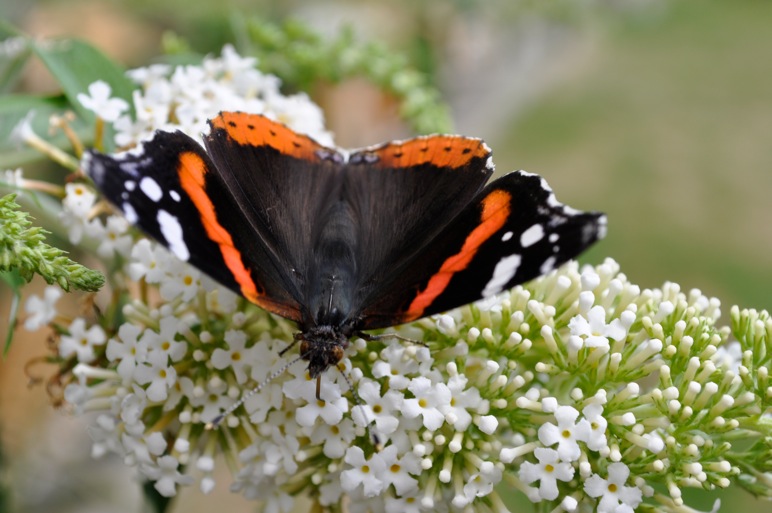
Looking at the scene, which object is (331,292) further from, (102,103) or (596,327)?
(102,103)

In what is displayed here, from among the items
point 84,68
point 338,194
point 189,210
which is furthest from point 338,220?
point 84,68

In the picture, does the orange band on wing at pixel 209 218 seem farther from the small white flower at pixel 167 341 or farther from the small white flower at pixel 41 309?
the small white flower at pixel 41 309

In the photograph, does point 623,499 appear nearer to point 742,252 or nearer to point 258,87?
point 258,87

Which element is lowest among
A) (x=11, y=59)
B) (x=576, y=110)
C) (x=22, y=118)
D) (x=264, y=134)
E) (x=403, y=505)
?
(x=403, y=505)

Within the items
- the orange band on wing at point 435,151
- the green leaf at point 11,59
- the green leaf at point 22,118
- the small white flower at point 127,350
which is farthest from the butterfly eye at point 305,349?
the green leaf at point 11,59

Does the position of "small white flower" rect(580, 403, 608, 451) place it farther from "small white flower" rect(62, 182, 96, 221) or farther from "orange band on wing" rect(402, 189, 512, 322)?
"small white flower" rect(62, 182, 96, 221)
